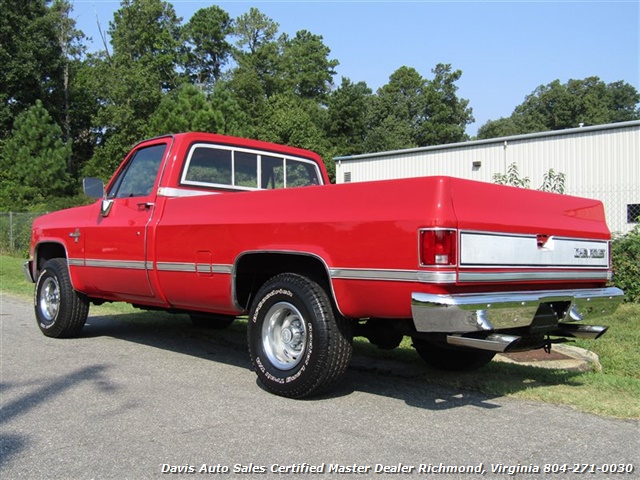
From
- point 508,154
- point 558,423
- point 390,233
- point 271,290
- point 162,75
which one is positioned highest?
point 162,75

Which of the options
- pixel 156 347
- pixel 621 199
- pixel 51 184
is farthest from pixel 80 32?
pixel 156 347

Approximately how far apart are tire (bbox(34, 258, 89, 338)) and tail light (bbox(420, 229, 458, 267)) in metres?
4.68

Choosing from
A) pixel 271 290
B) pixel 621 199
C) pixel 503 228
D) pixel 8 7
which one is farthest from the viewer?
pixel 8 7

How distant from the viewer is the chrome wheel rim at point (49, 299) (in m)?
7.36

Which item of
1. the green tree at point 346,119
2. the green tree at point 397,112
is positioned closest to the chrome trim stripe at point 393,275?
the green tree at point 346,119

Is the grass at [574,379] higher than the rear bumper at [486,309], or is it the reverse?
the rear bumper at [486,309]

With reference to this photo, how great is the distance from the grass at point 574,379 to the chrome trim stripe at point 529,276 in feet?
2.96

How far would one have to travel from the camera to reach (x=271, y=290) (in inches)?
191

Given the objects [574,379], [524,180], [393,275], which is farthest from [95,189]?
[524,180]

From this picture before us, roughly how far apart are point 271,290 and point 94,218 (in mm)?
2813

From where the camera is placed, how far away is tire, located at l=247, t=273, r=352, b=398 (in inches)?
174

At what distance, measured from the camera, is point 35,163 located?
33.9 metres

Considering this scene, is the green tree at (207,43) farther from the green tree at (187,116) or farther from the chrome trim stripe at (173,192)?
the chrome trim stripe at (173,192)

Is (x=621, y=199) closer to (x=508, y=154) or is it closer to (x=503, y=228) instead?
(x=508, y=154)
